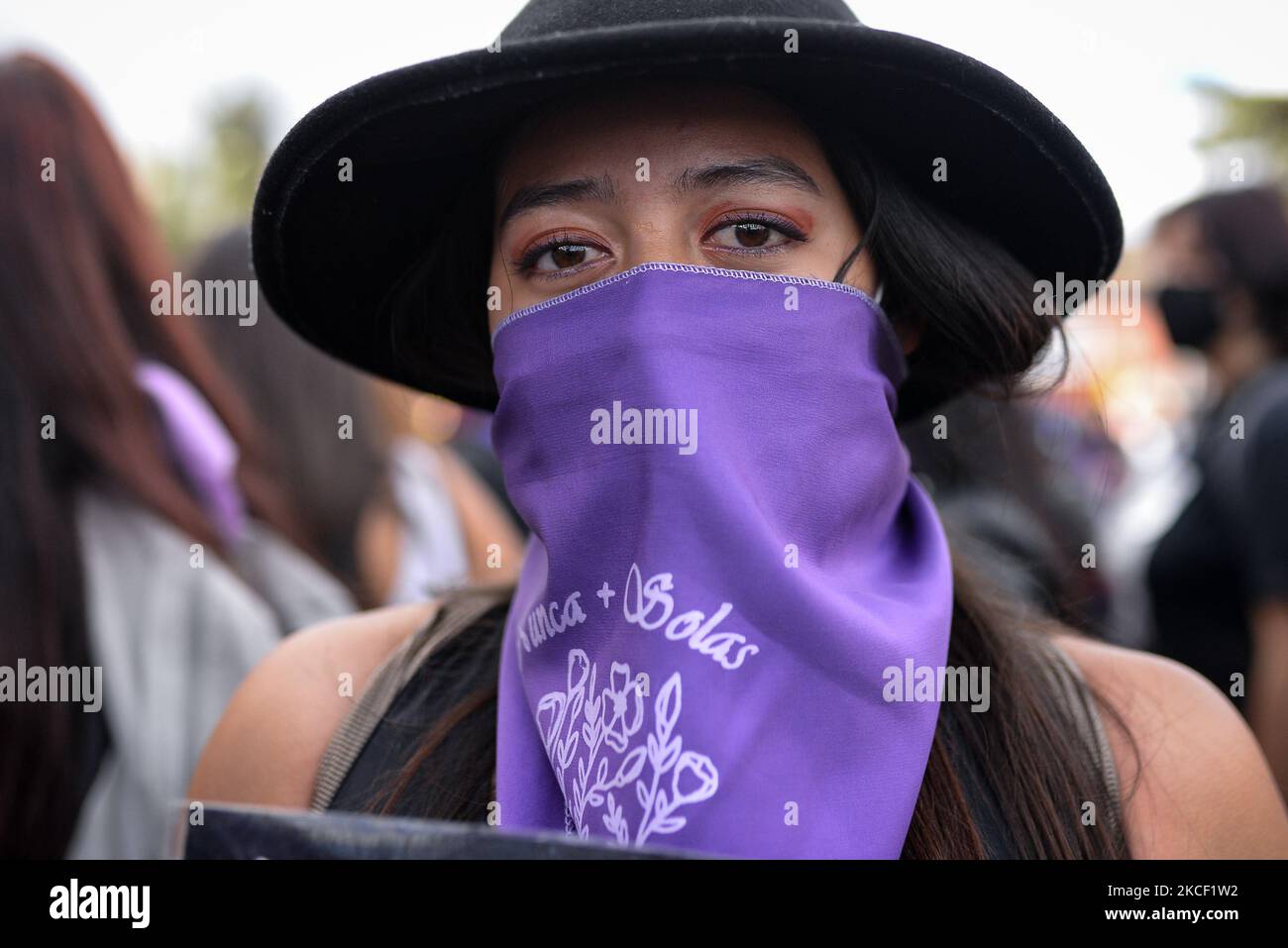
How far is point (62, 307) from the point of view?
2463 mm

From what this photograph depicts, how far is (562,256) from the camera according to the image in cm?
170

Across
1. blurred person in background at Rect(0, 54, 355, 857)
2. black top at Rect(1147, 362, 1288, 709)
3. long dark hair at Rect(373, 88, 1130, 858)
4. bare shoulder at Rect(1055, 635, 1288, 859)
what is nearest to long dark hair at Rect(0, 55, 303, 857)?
blurred person in background at Rect(0, 54, 355, 857)

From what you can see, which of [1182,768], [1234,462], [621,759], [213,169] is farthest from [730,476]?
[213,169]

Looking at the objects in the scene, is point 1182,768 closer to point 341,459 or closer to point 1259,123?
point 341,459

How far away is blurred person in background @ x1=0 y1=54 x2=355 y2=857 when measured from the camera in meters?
2.35

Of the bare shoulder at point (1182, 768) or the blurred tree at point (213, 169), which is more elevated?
the blurred tree at point (213, 169)

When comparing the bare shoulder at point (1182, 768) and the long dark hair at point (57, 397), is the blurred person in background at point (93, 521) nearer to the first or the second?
the long dark hair at point (57, 397)

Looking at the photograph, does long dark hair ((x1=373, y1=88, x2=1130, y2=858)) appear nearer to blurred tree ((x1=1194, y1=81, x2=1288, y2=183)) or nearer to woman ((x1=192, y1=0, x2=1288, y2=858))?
woman ((x1=192, y1=0, x2=1288, y2=858))

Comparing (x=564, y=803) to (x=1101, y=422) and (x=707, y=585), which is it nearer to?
(x=707, y=585)

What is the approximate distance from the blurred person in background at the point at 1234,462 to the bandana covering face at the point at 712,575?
187 cm

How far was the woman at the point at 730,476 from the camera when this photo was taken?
139 centimetres

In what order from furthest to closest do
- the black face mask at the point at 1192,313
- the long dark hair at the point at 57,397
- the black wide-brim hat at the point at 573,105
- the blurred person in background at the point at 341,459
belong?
the black face mask at the point at 1192,313, the blurred person in background at the point at 341,459, the long dark hair at the point at 57,397, the black wide-brim hat at the point at 573,105

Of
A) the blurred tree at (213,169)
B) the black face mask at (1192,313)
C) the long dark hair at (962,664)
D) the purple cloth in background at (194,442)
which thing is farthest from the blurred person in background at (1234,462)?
the blurred tree at (213,169)
